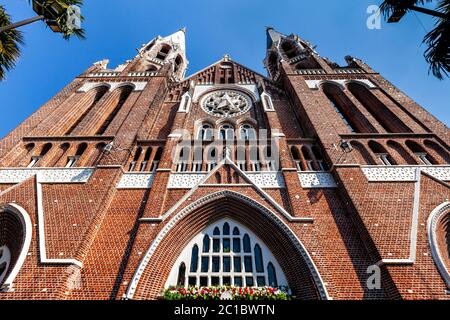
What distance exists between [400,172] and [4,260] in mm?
14618

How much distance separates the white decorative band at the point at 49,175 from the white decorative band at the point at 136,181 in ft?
4.33

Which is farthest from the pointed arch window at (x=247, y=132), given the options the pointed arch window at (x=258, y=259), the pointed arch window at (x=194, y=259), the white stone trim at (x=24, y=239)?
the white stone trim at (x=24, y=239)

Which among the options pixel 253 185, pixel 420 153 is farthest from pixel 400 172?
pixel 253 185

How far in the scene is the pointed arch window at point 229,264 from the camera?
7441 millimetres

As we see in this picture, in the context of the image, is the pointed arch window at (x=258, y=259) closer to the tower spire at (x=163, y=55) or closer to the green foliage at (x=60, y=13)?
the green foliage at (x=60, y=13)

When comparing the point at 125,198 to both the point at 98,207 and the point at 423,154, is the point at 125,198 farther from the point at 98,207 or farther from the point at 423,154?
the point at 423,154

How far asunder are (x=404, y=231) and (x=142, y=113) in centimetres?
1260

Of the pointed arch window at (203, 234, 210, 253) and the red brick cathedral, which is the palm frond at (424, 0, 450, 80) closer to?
the red brick cathedral

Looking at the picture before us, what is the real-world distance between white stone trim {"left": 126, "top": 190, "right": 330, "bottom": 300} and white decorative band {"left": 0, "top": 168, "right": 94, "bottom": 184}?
4.17m

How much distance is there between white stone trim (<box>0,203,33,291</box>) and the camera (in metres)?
6.32

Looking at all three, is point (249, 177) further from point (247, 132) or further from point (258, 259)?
point (247, 132)

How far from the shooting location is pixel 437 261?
22.0ft

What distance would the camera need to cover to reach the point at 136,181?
32.2ft

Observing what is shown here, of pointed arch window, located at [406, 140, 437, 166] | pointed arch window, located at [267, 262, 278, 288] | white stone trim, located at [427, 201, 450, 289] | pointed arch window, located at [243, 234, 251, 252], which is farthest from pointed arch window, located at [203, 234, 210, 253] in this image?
pointed arch window, located at [406, 140, 437, 166]
